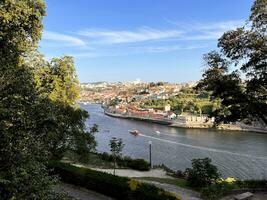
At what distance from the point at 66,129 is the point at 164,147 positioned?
2909 cm

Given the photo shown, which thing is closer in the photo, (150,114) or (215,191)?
(215,191)

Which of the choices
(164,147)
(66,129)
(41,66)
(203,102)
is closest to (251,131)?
(164,147)

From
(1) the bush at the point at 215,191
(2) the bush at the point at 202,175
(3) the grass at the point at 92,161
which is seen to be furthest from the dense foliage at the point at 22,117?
(3) the grass at the point at 92,161

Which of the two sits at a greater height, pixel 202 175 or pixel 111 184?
pixel 111 184

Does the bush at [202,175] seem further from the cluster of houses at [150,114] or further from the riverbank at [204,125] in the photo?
the cluster of houses at [150,114]

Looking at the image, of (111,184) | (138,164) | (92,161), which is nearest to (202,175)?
(111,184)

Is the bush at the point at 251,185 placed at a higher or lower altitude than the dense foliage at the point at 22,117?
lower

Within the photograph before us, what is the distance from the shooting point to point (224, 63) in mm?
13930

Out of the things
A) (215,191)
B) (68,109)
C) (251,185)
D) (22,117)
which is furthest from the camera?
(68,109)

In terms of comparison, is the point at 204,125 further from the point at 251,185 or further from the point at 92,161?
the point at 251,185

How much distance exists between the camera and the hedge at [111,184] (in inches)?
397

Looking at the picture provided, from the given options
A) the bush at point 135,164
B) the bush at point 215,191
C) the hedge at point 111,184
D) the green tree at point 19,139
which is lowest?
the bush at point 135,164

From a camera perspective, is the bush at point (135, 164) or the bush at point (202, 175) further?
the bush at point (135, 164)

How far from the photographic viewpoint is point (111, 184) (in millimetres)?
11570
